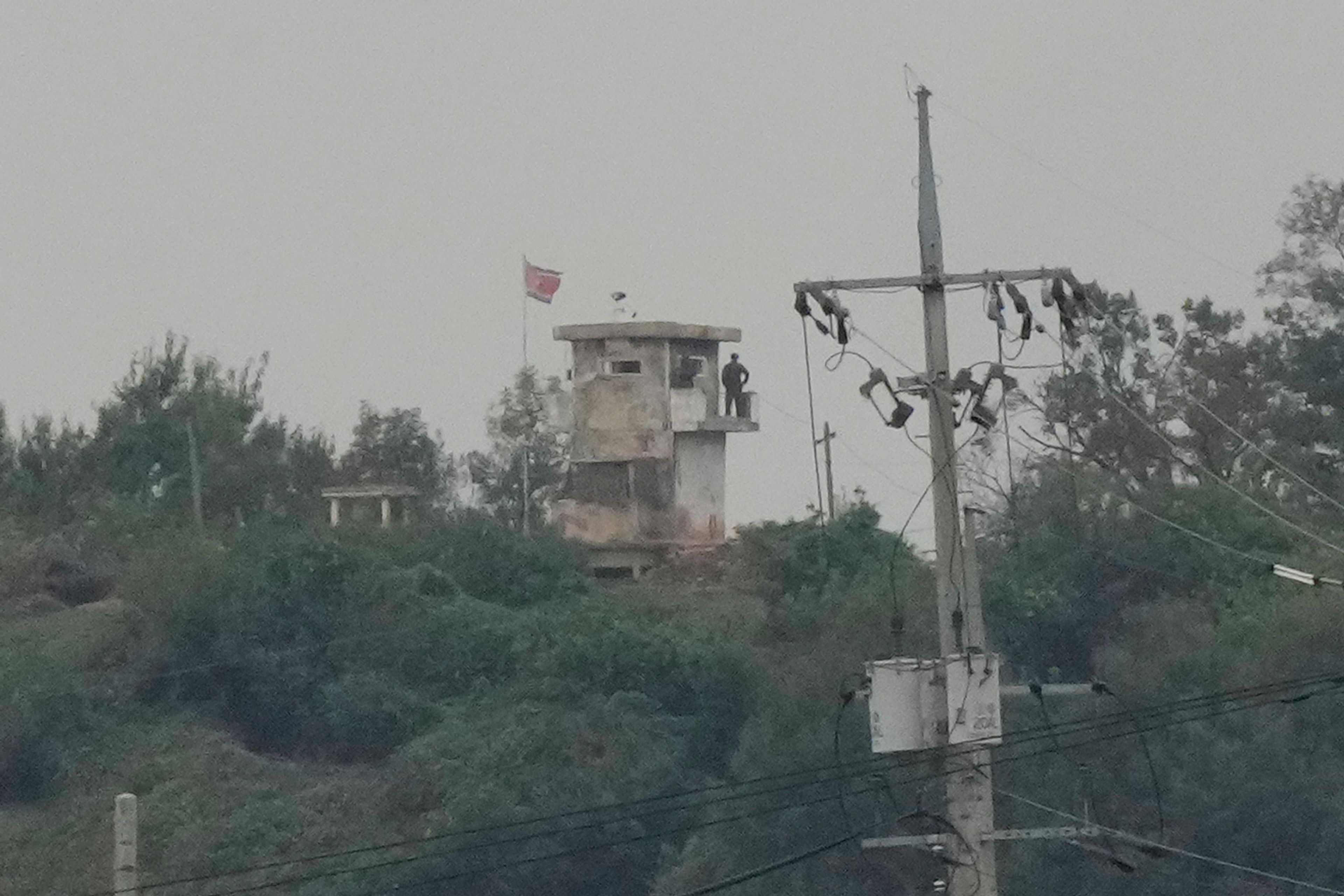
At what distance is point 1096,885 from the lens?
37719 mm

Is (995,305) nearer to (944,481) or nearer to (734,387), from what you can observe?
(944,481)

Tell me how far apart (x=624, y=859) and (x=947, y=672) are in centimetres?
2366

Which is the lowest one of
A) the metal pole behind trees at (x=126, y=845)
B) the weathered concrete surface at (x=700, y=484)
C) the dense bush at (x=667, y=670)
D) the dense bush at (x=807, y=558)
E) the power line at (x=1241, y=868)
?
the power line at (x=1241, y=868)

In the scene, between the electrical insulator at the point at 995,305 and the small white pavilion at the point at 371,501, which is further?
the small white pavilion at the point at 371,501

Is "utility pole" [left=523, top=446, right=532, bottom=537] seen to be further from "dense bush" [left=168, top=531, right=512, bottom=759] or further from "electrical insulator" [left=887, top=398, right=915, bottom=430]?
"electrical insulator" [left=887, top=398, right=915, bottom=430]

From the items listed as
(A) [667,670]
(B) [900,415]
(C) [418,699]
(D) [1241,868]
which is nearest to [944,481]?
(B) [900,415]

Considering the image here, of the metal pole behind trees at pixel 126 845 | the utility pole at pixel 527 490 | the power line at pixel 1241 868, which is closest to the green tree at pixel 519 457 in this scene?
the utility pole at pixel 527 490

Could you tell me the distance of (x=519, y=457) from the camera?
213 ft

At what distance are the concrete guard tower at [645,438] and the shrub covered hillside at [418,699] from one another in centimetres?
120

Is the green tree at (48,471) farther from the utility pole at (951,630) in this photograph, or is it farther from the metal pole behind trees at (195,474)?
the utility pole at (951,630)

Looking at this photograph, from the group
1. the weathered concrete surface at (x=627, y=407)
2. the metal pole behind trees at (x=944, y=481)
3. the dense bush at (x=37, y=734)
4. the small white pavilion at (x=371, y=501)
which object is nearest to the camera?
the metal pole behind trees at (x=944, y=481)

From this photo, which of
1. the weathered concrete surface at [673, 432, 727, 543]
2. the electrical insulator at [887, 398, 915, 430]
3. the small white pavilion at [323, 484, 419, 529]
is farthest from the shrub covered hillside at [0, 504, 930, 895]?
the electrical insulator at [887, 398, 915, 430]

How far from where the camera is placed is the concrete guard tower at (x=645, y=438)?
56.0 m

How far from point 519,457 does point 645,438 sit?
9246mm
